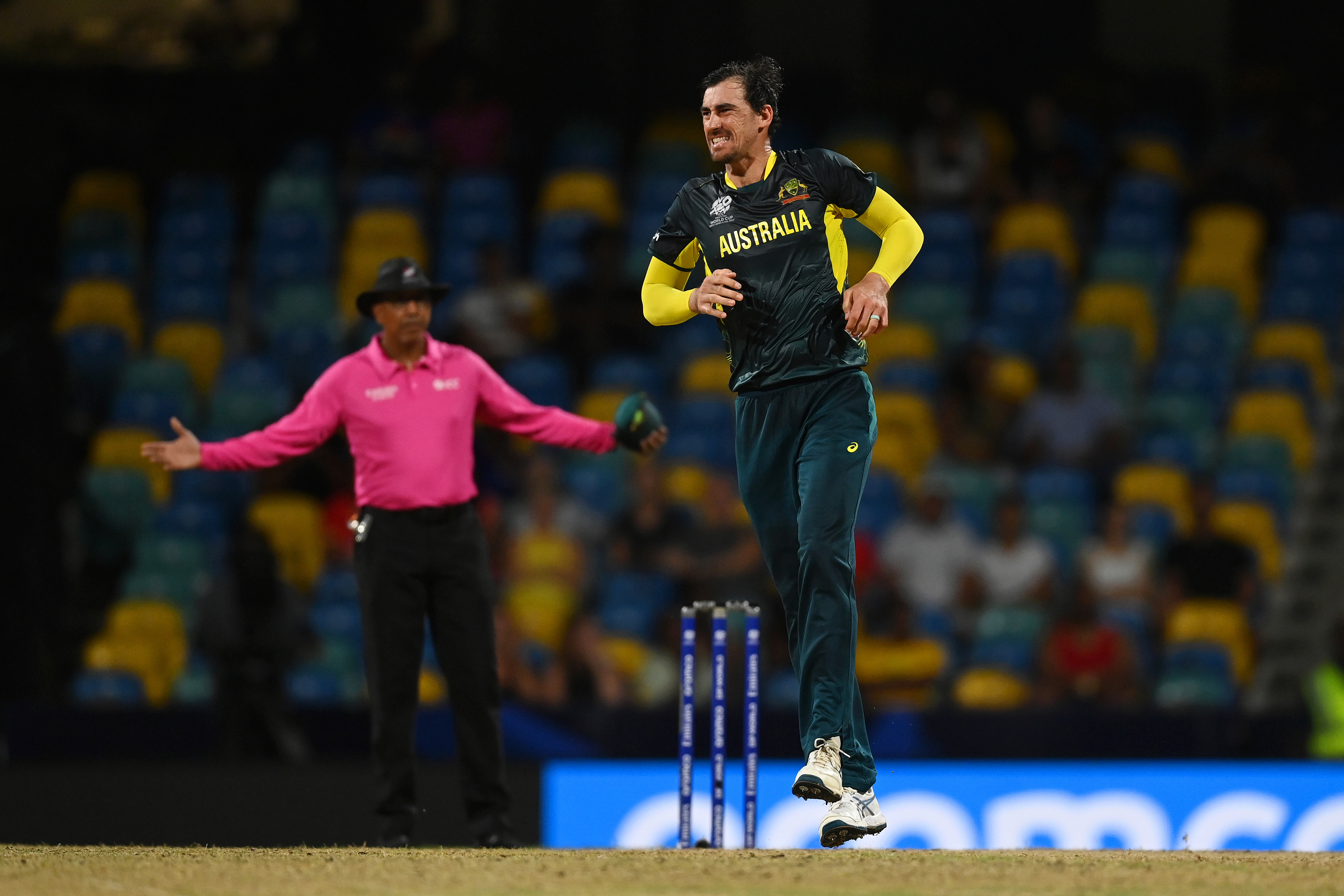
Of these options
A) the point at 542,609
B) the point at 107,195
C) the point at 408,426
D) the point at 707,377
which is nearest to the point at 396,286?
the point at 408,426

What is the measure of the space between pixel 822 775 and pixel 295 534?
683 centimetres

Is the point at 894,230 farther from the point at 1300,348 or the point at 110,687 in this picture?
the point at 1300,348

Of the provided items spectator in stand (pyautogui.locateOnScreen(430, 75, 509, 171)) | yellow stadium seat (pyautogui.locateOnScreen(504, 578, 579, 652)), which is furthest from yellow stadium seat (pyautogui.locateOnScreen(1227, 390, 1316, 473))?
spectator in stand (pyautogui.locateOnScreen(430, 75, 509, 171))

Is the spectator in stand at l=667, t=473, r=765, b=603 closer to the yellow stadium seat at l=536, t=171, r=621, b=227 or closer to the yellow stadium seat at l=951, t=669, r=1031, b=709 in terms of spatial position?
the yellow stadium seat at l=951, t=669, r=1031, b=709

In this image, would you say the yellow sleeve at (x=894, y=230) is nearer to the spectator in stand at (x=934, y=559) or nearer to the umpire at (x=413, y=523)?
the umpire at (x=413, y=523)

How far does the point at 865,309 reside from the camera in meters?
5.87

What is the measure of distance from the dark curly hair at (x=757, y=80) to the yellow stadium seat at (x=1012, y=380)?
6757 millimetres

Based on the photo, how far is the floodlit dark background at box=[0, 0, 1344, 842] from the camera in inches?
419

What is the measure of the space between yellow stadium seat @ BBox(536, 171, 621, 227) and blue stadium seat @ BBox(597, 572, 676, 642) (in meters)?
3.70

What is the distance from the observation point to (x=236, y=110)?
15.5 metres

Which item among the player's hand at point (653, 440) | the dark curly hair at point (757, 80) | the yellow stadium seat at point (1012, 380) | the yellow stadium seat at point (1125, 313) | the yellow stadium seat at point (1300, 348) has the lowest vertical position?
the player's hand at point (653, 440)

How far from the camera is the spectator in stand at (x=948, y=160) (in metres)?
14.3

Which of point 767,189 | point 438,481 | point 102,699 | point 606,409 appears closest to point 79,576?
point 102,699

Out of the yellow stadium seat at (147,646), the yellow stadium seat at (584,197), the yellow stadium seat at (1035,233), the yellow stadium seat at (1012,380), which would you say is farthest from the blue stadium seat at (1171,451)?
the yellow stadium seat at (147,646)
